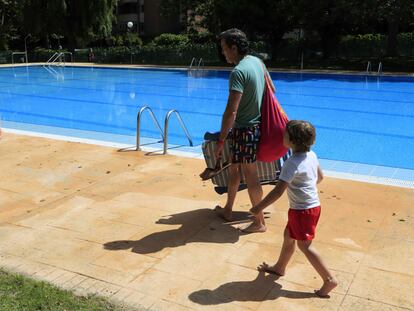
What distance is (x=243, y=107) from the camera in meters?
3.92

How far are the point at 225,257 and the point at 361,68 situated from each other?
23.7 metres

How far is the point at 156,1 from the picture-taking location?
2280 inches

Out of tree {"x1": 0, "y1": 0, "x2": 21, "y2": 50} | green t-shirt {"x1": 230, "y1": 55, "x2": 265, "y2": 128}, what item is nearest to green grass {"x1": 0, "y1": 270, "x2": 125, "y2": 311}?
green t-shirt {"x1": 230, "y1": 55, "x2": 265, "y2": 128}

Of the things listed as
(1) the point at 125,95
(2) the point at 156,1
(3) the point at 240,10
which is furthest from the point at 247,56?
(2) the point at 156,1

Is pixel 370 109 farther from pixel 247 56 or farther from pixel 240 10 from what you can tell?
pixel 240 10

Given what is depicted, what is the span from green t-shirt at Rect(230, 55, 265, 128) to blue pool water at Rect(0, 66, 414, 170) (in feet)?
16.5

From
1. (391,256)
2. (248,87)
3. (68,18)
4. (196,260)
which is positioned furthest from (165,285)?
(68,18)

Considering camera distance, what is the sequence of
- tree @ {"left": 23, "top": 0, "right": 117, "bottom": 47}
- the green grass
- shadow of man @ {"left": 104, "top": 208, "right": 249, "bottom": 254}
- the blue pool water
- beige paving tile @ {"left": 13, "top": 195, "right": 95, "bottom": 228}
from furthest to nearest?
tree @ {"left": 23, "top": 0, "right": 117, "bottom": 47} < the blue pool water < beige paving tile @ {"left": 13, "top": 195, "right": 95, "bottom": 228} < shadow of man @ {"left": 104, "top": 208, "right": 249, "bottom": 254} < the green grass

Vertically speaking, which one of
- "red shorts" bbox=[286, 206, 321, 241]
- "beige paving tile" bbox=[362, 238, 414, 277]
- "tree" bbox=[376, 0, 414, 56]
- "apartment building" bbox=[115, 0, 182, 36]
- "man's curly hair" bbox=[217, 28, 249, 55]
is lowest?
"beige paving tile" bbox=[362, 238, 414, 277]

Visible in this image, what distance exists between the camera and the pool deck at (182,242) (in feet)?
10.4

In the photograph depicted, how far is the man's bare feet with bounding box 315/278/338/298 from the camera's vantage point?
10.2 ft

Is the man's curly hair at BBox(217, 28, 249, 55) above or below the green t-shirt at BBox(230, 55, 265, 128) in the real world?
above

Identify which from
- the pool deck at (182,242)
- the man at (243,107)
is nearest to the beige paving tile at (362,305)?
the pool deck at (182,242)

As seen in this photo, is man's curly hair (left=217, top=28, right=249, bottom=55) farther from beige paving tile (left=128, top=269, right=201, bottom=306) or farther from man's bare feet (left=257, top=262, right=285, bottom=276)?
beige paving tile (left=128, top=269, right=201, bottom=306)
